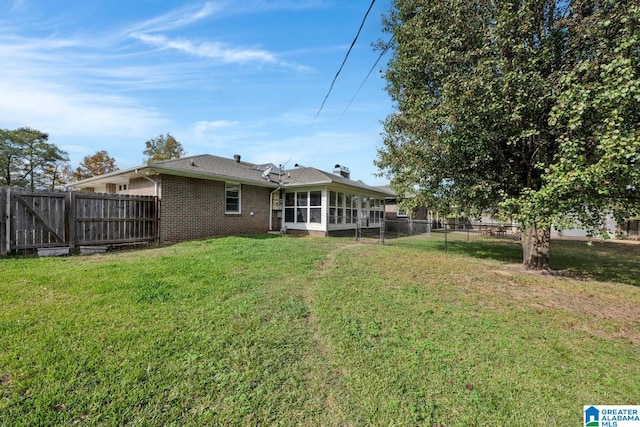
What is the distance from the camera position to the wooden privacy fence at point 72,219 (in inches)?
269

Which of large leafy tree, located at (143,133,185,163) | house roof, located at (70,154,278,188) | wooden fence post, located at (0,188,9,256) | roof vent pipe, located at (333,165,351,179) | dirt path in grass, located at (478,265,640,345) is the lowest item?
dirt path in grass, located at (478,265,640,345)

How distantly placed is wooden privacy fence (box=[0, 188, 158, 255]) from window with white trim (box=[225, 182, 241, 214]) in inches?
120

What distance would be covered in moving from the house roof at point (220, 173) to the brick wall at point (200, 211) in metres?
0.47

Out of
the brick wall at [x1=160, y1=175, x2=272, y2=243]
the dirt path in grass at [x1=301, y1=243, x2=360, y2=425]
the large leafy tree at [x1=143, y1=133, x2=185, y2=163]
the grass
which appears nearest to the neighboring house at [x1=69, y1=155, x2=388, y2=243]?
the brick wall at [x1=160, y1=175, x2=272, y2=243]

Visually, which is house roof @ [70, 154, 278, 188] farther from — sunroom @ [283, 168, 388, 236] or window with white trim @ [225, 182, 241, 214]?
sunroom @ [283, 168, 388, 236]

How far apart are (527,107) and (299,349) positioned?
660 centimetres

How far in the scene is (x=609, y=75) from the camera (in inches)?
180

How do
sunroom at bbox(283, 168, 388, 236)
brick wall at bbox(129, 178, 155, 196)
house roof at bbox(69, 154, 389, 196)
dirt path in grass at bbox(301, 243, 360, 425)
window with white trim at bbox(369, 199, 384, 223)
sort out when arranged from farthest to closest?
window with white trim at bbox(369, 199, 384, 223) → sunroom at bbox(283, 168, 388, 236) → brick wall at bbox(129, 178, 155, 196) → house roof at bbox(69, 154, 389, 196) → dirt path in grass at bbox(301, 243, 360, 425)

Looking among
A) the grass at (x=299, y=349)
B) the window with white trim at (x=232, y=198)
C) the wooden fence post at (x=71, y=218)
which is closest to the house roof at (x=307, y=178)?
the window with white trim at (x=232, y=198)

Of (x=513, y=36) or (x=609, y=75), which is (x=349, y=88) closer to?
(x=513, y=36)

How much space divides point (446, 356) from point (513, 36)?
687 cm

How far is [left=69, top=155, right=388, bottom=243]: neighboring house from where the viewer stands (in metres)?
10.1

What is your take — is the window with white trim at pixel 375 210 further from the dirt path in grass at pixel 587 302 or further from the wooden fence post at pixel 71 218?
the wooden fence post at pixel 71 218

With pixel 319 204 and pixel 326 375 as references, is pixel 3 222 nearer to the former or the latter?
pixel 326 375
